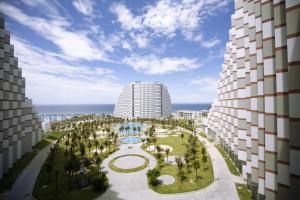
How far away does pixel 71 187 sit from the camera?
37750 millimetres

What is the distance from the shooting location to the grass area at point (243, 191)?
33.0 metres

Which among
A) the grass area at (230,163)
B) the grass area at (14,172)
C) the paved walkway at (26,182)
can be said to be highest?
the grass area at (230,163)

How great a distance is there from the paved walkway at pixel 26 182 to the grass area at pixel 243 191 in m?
40.1

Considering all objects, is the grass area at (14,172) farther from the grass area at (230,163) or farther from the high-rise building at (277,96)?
the grass area at (230,163)

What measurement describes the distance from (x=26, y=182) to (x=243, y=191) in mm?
46520

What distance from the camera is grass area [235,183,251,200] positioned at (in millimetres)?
32969

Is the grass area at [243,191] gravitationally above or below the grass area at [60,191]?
above

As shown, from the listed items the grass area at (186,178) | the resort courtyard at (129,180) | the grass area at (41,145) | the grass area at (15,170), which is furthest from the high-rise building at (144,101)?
the grass area at (186,178)

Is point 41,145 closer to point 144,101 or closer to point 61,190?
point 61,190

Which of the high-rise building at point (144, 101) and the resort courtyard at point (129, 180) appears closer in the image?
the resort courtyard at point (129, 180)

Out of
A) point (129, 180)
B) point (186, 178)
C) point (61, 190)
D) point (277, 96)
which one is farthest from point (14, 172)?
point (277, 96)

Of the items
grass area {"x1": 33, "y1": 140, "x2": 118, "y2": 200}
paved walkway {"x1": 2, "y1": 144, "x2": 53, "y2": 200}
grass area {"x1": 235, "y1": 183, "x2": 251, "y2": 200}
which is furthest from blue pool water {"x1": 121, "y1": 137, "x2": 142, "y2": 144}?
grass area {"x1": 235, "y1": 183, "x2": 251, "y2": 200}

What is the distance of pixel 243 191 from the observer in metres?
35.0

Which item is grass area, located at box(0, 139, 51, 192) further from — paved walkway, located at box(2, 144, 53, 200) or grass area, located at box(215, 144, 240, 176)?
grass area, located at box(215, 144, 240, 176)
